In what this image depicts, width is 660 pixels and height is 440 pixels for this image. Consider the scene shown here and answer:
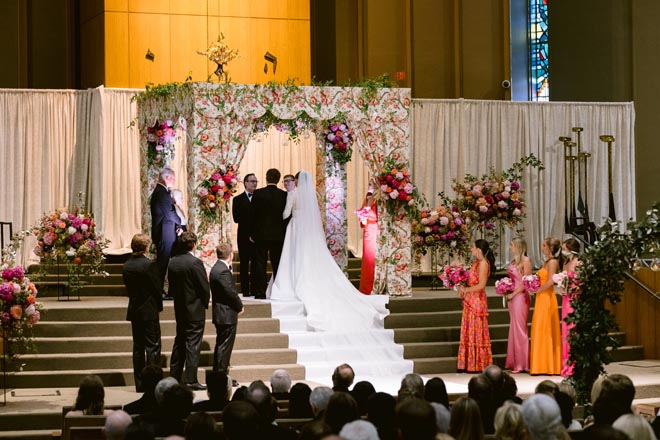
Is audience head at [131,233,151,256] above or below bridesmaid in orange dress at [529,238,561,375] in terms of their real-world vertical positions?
above

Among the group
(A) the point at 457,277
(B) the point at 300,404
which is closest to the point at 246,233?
(A) the point at 457,277

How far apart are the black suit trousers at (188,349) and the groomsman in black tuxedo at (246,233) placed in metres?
3.06

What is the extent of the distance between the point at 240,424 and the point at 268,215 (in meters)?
9.24

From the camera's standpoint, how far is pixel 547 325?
13.3m

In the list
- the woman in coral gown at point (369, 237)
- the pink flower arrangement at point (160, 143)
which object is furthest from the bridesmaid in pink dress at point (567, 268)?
the pink flower arrangement at point (160, 143)

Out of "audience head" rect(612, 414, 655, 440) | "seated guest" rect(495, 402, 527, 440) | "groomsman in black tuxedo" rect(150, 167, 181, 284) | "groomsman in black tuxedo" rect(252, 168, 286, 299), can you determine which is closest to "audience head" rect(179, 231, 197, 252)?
"groomsman in black tuxedo" rect(150, 167, 181, 284)

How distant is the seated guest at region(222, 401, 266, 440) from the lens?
5.62 metres

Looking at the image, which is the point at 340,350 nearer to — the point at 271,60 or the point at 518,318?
the point at 518,318

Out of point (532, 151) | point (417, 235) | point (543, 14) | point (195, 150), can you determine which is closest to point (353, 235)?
point (417, 235)

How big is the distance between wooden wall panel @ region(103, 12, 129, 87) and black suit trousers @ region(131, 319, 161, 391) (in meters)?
8.67

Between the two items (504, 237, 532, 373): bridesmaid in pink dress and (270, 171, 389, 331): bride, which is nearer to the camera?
(504, 237, 532, 373): bridesmaid in pink dress

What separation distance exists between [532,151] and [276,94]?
236 inches

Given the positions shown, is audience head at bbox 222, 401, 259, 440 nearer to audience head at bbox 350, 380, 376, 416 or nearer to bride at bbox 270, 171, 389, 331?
audience head at bbox 350, 380, 376, 416

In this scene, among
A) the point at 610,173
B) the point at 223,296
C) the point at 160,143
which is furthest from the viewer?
the point at 610,173
